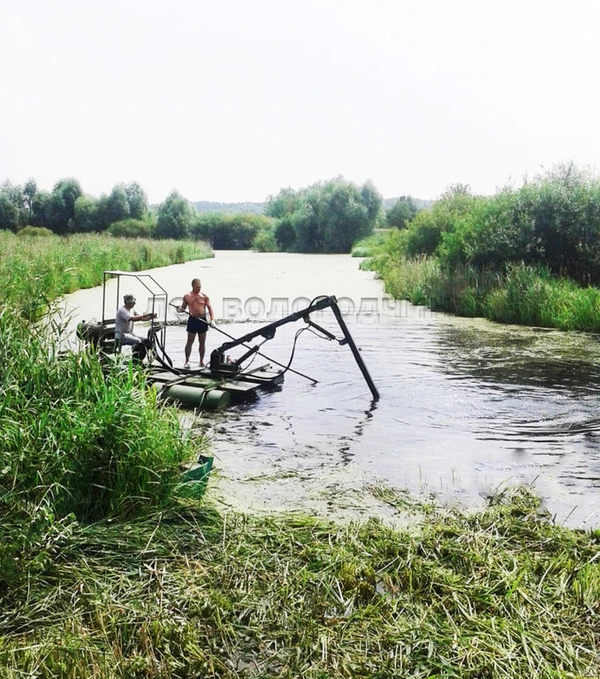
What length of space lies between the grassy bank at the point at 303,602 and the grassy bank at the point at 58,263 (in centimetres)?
460

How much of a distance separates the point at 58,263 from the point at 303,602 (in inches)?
938

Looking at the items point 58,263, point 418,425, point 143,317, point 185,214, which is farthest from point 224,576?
point 185,214

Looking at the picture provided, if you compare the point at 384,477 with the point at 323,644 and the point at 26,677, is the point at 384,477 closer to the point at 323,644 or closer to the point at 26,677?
the point at 323,644

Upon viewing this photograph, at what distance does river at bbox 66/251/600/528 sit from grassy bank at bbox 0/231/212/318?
1261mm

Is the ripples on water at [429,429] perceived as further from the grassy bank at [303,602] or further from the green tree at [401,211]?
the green tree at [401,211]

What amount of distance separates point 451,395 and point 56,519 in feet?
25.7

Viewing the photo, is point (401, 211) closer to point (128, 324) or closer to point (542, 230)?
point (542, 230)

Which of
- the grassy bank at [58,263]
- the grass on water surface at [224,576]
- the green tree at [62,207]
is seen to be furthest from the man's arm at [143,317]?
the green tree at [62,207]

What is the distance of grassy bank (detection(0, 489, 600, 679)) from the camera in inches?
173

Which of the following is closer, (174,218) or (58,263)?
(58,263)

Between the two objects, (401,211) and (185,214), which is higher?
(401,211)

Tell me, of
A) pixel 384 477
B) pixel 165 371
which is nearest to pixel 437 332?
pixel 165 371

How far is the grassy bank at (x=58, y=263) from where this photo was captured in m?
10.8

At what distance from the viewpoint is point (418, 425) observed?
422 inches
